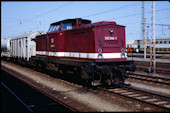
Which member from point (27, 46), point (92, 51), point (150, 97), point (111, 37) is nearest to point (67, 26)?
point (92, 51)

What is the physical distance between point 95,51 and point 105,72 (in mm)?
1159

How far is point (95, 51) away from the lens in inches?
322

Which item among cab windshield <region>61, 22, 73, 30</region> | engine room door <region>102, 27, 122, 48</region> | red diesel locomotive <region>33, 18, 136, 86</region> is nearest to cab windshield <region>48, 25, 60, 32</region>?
cab windshield <region>61, 22, 73, 30</region>

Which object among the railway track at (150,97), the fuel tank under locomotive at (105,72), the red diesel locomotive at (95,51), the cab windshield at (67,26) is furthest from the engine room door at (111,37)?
the cab windshield at (67,26)

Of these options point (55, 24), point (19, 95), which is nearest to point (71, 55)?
point (55, 24)

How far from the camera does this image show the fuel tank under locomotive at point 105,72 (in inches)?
307

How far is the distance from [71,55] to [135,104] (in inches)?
193

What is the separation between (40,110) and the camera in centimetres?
573

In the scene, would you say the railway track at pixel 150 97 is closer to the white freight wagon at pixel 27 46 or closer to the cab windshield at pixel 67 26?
the cab windshield at pixel 67 26

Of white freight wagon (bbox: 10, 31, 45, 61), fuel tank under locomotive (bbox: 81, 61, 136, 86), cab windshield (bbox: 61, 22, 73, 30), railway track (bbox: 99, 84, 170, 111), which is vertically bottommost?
railway track (bbox: 99, 84, 170, 111)

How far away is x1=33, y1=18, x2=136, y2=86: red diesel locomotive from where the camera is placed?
8.12 m

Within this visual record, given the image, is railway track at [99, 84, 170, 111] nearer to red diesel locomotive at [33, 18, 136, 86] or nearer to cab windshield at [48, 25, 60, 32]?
red diesel locomotive at [33, 18, 136, 86]

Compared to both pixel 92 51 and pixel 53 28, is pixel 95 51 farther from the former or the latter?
pixel 53 28

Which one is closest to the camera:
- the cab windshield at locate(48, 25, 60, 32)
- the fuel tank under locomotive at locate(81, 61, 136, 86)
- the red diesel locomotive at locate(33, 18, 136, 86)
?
the fuel tank under locomotive at locate(81, 61, 136, 86)
